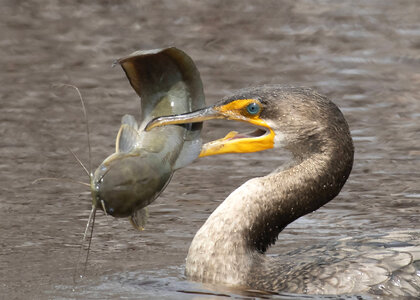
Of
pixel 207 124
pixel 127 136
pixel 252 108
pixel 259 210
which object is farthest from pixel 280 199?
pixel 207 124

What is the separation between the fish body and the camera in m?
6.53

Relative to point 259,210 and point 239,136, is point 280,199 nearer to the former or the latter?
point 259,210

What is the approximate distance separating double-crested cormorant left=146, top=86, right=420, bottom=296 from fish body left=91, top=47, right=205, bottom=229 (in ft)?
0.69

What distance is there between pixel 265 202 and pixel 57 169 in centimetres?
324

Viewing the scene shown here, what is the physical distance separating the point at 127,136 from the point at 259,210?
1237 millimetres

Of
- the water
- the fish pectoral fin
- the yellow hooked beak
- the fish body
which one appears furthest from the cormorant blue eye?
the water

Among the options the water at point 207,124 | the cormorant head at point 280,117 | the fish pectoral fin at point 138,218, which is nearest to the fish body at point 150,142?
the fish pectoral fin at point 138,218

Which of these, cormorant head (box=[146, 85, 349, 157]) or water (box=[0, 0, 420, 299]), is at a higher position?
cormorant head (box=[146, 85, 349, 157])

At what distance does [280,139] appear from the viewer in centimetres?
760

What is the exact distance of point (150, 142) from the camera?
6906mm

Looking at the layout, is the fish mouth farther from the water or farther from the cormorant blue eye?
the water

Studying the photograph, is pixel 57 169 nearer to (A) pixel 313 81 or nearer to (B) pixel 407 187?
(B) pixel 407 187

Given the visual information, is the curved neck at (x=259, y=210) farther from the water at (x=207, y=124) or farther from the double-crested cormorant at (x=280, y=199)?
the water at (x=207, y=124)

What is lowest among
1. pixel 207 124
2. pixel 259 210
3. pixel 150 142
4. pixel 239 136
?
pixel 207 124
